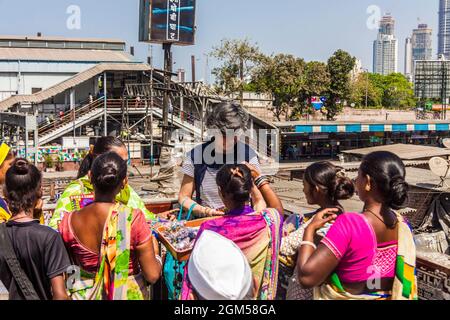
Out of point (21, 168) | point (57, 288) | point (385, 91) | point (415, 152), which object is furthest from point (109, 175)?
point (385, 91)

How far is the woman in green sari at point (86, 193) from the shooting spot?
3.86 metres

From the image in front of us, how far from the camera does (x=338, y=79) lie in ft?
147

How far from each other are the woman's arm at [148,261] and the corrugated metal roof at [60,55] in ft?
121

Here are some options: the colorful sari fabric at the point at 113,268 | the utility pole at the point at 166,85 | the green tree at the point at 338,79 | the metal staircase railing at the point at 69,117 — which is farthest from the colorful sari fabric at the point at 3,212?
the green tree at the point at 338,79

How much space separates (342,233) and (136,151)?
30.1 metres

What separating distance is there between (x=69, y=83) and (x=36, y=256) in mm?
29965

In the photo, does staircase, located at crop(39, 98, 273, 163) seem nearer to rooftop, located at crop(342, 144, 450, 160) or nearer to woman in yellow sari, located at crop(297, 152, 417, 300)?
rooftop, located at crop(342, 144, 450, 160)

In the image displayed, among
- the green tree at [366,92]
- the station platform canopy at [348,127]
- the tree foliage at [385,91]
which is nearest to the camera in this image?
the station platform canopy at [348,127]

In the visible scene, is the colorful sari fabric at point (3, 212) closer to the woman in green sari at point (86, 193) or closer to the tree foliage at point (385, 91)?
the woman in green sari at point (86, 193)

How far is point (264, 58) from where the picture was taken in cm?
4150

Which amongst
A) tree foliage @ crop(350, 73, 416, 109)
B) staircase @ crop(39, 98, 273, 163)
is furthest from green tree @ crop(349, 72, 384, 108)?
staircase @ crop(39, 98, 273, 163)
